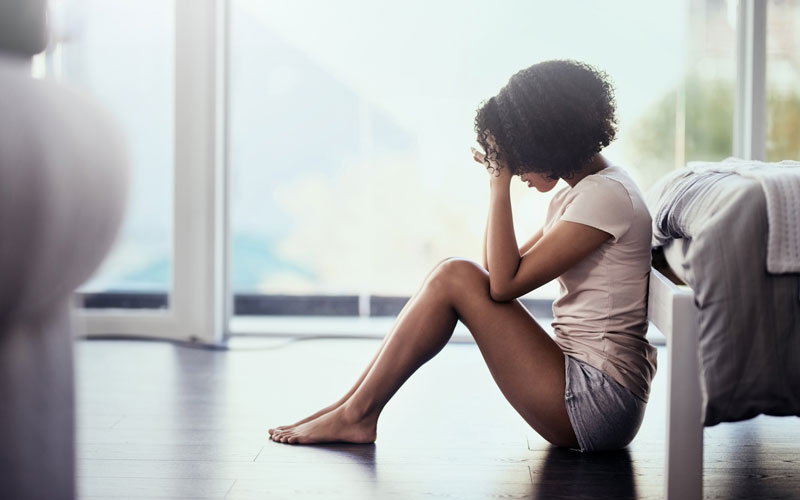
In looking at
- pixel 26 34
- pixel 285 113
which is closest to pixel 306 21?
pixel 285 113

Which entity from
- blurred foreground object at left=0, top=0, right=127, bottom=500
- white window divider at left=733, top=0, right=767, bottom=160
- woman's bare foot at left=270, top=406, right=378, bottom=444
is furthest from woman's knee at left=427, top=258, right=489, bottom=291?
white window divider at left=733, top=0, right=767, bottom=160

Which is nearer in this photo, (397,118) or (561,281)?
(561,281)

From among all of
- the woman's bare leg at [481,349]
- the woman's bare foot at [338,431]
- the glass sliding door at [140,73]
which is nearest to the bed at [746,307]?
the woman's bare leg at [481,349]

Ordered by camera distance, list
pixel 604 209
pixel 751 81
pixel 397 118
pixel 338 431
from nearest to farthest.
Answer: pixel 604 209 → pixel 338 431 → pixel 751 81 → pixel 397 118

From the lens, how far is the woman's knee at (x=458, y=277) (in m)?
1.65

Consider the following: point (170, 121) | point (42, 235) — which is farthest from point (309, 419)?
point (170, 121)

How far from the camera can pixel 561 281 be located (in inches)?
64.8

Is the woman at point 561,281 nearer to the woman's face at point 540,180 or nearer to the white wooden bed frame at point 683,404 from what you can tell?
the woman's face at point 540,180

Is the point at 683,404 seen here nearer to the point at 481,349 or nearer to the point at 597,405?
the point at 597,405

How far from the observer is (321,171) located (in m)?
3.24

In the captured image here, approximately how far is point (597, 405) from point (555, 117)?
0.55 m

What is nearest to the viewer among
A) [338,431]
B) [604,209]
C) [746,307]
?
[746,307]

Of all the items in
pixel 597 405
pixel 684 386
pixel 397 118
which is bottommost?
pixel 597 405

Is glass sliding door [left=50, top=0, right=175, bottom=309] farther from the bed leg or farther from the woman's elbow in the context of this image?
the bed leg
